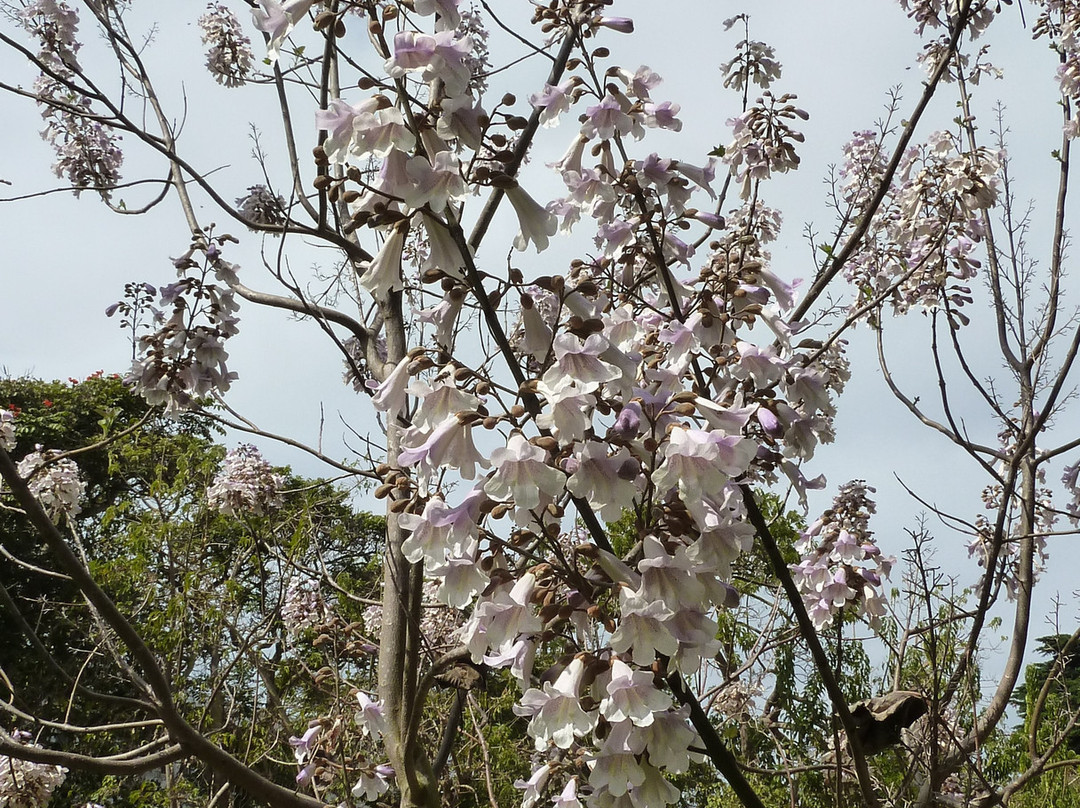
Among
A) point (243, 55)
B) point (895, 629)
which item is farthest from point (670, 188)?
point (243, 55)

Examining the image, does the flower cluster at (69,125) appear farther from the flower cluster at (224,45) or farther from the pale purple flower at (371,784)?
the pale purple flower at (371,784)

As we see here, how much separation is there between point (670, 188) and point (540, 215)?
574mm

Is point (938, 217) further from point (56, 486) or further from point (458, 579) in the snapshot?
point (56, 486)

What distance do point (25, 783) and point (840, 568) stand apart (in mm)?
4532

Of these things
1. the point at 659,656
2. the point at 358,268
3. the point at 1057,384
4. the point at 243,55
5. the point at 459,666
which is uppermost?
the point at 243,55

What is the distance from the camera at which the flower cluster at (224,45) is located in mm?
4773

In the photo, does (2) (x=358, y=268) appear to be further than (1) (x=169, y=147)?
Yes

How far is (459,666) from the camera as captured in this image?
8.92 feet

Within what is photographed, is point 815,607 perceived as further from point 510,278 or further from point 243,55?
point 243,55

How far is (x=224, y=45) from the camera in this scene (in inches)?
189

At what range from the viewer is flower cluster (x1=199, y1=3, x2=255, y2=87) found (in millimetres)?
4773

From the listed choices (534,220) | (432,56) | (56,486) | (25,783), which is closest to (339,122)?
(432,56)

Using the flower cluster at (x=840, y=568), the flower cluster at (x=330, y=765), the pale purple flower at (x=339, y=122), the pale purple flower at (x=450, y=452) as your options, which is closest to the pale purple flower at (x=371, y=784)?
the flower cluster at (x=330, y=765)

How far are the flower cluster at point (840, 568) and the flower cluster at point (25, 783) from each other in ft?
13.7
